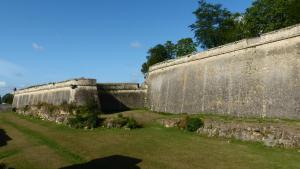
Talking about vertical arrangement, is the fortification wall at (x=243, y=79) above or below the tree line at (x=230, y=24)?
below

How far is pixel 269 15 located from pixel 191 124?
21.3 m

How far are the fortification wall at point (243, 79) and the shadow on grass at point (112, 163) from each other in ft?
37.1

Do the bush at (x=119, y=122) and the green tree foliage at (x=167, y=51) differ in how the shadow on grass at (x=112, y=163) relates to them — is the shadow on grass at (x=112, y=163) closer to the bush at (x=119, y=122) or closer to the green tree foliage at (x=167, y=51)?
the bush at (x=119, y=122)

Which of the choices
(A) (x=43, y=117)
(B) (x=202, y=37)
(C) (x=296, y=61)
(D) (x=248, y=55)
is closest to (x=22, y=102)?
(A) (x=43, y=117)

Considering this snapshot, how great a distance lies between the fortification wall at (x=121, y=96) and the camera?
4153 centimetres

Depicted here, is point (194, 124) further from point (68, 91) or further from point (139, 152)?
point (68, 91)

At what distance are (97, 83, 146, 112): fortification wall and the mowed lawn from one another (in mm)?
17191

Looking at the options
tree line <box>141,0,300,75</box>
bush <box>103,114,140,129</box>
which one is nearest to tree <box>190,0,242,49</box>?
tree line <box>141,0,300,75</box>

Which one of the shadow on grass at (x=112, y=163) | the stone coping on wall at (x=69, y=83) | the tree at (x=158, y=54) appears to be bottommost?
the shadow on grass at (x=112, y=163)

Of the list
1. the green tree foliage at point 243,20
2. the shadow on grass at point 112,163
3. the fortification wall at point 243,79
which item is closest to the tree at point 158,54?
the green tree foliage at point 243,20

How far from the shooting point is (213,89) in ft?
97.8

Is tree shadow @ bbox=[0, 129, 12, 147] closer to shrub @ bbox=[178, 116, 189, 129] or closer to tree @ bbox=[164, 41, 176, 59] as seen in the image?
shrub @ bbox=[178, 116, 189, 129]

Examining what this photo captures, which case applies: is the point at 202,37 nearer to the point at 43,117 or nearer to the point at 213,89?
the point at 213,89

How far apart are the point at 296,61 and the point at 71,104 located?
22.2 m
